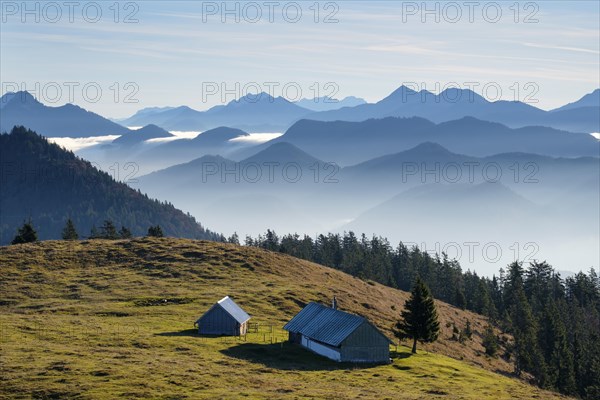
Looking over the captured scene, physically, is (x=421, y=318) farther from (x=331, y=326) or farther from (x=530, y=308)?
(x=530, y=308)

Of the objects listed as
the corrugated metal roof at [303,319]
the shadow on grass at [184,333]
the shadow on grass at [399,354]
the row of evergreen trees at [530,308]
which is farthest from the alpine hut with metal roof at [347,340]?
the row of evergreen trees at [530,308]

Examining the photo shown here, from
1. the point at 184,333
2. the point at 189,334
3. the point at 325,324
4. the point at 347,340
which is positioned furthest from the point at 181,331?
the point at 347,340

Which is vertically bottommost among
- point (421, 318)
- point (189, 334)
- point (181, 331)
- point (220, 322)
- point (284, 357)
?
point (284, 357)

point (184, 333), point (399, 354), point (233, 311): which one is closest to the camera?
point (399, 354)

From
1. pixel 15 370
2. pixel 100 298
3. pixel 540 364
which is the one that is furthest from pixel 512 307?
pixel 15 370

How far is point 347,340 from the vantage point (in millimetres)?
73438

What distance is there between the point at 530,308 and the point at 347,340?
82.6 meters

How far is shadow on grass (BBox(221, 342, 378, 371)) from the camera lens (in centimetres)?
7025

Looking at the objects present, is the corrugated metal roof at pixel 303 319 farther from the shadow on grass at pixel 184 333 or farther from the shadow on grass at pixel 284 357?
the shadow on grass at pixel 184 333

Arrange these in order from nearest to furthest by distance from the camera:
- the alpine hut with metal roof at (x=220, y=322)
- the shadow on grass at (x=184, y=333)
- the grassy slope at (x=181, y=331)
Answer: the grassy slope at (x=181, y=331), the shadow on grass at (x=184, y=333), the alpine hut with metal roof at (x=220, y=322)

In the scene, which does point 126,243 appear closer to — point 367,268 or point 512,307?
point 367,268

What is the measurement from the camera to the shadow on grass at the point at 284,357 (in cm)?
7025

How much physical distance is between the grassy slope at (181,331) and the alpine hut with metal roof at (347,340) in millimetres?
1591

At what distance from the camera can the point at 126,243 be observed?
134750 millimetres
